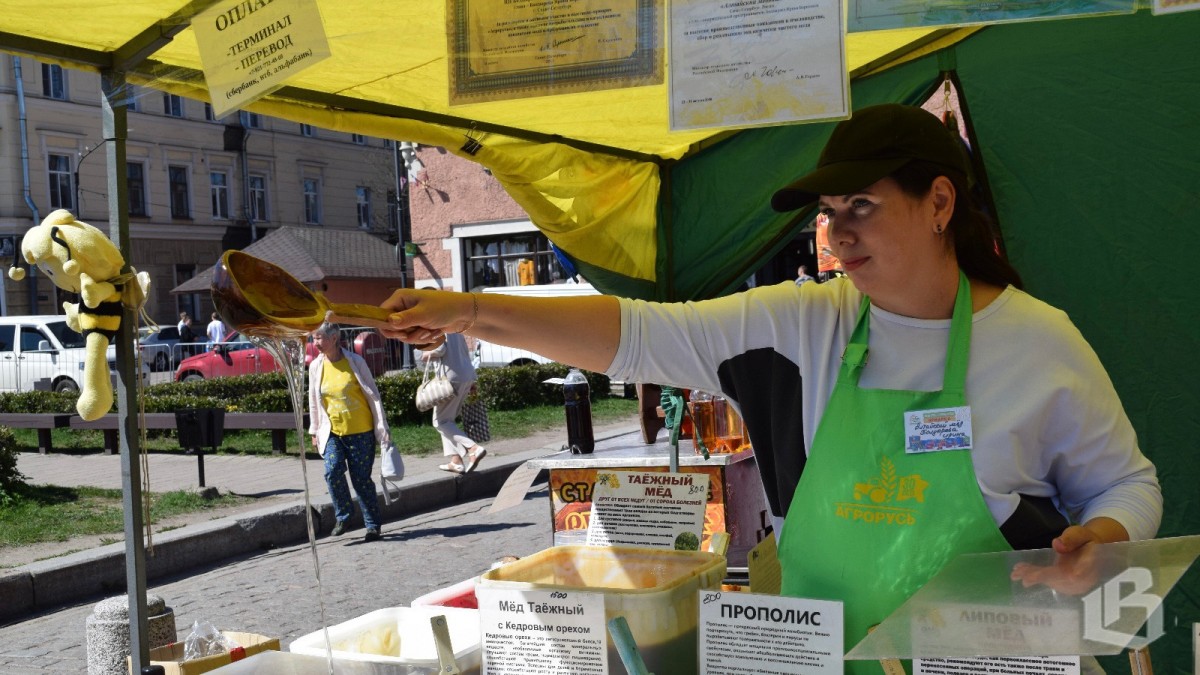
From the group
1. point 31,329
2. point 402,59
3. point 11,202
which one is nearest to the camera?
point 402,59

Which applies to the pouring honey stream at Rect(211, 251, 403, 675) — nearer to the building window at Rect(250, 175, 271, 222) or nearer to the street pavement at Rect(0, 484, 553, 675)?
the street pavement at Rect(0, 484, 553, 675)

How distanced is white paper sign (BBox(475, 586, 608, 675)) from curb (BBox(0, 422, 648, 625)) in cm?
432

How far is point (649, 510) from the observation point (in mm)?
2020

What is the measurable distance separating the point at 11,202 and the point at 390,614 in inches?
1209

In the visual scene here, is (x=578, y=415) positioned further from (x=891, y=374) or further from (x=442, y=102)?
(x=891, y=374)

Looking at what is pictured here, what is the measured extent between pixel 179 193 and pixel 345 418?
93.6ft

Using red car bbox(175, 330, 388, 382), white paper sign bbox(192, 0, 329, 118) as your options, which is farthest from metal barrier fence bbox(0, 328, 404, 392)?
white paper sign bbox(192, 0, 329, 118)

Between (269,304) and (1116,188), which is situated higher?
(1116,188)

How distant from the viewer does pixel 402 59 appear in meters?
2.66

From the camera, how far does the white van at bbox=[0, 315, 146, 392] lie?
19578 millimetres

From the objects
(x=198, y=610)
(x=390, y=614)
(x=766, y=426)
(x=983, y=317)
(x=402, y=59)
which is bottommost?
(x=198, y=610)

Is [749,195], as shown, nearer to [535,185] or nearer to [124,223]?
Answer: [535,185]

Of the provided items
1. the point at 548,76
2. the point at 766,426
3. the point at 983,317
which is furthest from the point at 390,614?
the point at 983,317

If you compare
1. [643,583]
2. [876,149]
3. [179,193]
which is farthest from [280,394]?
[179,193]
